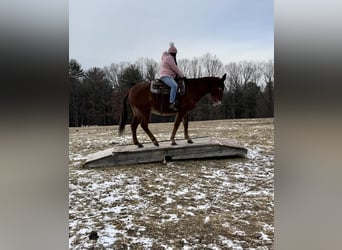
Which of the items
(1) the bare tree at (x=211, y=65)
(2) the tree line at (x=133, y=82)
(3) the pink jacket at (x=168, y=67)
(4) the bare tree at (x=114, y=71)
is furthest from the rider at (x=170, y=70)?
(4) the bare tree at (x=114, y=71)

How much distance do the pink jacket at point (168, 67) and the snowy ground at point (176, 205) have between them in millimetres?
798

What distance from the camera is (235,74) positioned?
2.77 meters

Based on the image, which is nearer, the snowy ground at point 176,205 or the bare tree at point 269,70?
the bare tree at point 269,70

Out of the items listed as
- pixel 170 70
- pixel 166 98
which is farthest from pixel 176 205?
pixel 170 70

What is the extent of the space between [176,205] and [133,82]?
2156mm

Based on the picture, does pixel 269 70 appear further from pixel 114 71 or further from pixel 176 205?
pixel 114 71

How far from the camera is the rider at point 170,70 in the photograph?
2.44m

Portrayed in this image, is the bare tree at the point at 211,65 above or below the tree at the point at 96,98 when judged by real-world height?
above

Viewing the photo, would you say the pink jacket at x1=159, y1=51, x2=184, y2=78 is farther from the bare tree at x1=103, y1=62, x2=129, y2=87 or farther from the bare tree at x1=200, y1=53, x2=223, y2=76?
the bare tree at x1=103, y1=62, x2=129, y2=87

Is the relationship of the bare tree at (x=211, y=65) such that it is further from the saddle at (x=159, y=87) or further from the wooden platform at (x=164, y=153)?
the wooden platform at (x=164, y=153)
